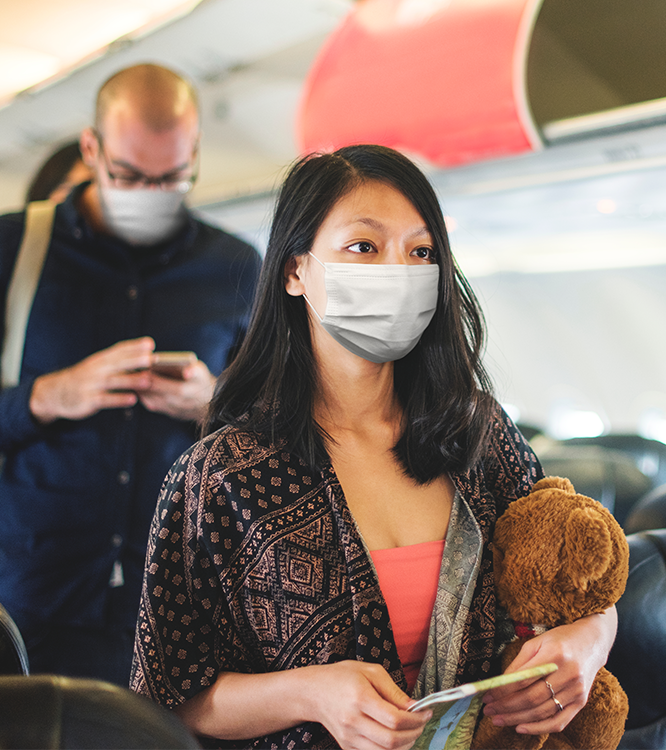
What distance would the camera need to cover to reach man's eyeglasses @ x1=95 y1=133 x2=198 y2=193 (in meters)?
1.88

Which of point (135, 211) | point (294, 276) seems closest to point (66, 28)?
point (135, 211)

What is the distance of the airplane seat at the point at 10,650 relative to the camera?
1073mm

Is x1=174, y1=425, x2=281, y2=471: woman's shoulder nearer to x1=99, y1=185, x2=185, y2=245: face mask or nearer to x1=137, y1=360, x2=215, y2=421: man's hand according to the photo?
x1=137, y1=360, x2=215, y2=421: man's hand

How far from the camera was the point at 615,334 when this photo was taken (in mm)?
5961

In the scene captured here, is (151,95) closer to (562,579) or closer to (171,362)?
(171,362)

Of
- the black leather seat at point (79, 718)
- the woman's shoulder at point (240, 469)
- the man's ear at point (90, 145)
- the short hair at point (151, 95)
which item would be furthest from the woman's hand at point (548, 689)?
the man's ear at point (90, 145)

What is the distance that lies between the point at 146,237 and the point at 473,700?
135 centimetres

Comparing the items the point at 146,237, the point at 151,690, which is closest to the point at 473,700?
the point at 151,690

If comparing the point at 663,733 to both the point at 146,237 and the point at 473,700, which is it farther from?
the point at 146,237

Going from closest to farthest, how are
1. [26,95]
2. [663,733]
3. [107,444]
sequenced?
[663,733] → [107,444] → [26,95]

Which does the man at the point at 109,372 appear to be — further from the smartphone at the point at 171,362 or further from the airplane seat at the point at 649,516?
the airplane seat at the point at 649,516

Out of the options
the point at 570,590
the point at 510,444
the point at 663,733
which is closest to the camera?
the point at 570,590

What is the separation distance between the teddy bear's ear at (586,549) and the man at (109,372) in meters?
0.93

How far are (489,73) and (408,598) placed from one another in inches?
87.0
